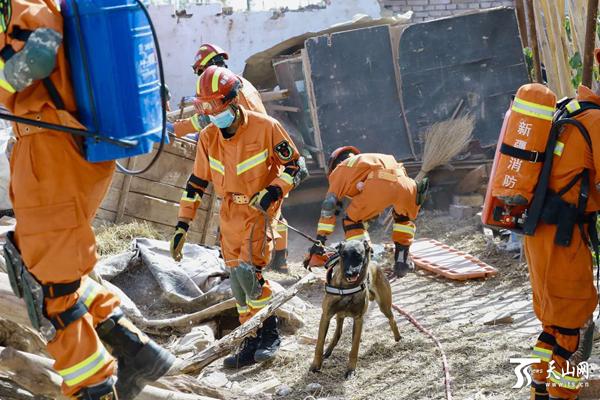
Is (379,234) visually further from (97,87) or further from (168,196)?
(97,87)

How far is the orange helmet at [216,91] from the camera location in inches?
248

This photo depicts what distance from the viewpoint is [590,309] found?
484 cm

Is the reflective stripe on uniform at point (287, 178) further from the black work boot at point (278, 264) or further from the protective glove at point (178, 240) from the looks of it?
the black work boot at point (278, 264)

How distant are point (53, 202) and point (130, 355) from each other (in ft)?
2.72

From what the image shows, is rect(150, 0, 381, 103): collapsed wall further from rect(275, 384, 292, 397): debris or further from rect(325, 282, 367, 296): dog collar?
rect(275, 384, 292, 397): debris

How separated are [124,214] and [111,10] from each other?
6.39 m

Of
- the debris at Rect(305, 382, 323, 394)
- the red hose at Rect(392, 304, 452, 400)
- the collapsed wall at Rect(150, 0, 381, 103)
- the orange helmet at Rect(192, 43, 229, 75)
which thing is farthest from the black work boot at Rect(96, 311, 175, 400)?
the collapsed wall at Rect(150, 0, 381, 103)

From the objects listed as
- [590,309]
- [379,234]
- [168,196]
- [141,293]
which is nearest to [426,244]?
[379,234]

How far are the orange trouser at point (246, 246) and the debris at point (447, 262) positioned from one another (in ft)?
10.4

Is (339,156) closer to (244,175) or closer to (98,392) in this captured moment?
(244,175)

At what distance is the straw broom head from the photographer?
42.9ft

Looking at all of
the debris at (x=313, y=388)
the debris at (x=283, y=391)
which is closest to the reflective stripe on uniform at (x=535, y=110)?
the debris at (x=313, y=388)

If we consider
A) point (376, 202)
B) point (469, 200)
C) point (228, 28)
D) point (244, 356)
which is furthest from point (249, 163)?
point (228, 28)

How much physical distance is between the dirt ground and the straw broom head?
12.8 ft
